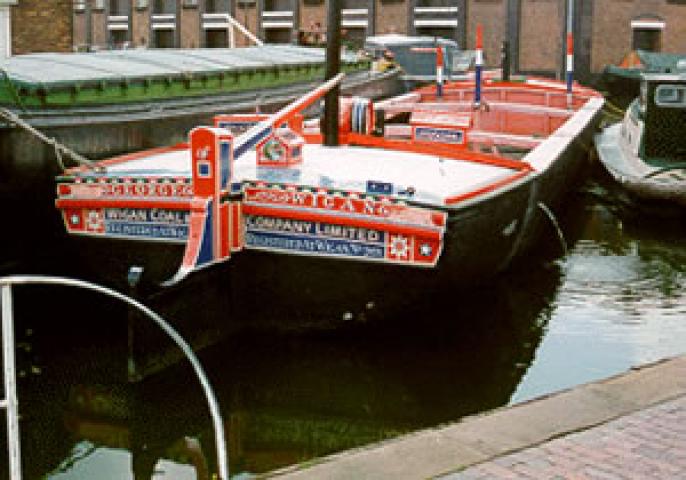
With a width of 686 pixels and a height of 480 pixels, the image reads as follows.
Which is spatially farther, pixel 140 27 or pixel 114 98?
pixel 140 27

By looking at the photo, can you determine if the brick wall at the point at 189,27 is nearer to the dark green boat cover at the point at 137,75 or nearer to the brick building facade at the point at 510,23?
the brick building facade at the point at 510,23

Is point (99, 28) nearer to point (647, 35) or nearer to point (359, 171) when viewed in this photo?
point (647, 35)

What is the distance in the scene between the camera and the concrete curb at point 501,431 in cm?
461

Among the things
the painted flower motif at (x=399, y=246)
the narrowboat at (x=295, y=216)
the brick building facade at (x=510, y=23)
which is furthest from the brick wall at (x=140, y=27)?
the painted flower motif at (x=399, y=246)

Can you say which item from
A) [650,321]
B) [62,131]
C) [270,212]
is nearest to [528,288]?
[650,321]

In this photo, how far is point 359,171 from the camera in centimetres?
799

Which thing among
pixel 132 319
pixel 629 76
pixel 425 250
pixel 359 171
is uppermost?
pixel 629 76

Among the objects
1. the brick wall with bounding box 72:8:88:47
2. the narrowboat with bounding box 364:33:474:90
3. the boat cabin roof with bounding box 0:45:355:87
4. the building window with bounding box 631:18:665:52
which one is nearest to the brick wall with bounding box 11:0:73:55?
the boat cabin roof with bounding box 0:45:355:87

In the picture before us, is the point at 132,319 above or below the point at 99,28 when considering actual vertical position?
below

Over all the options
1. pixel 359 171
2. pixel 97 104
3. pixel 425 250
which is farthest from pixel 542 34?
pixel 425 250

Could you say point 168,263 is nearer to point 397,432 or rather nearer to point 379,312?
point 379,312

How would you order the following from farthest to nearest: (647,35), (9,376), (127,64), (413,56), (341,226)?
(647,35) < (413,56) < (127,64) < (341,226) < (9,376)

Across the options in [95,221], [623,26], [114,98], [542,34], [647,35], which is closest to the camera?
[95,221]

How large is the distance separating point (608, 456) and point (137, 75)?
8.48 m
